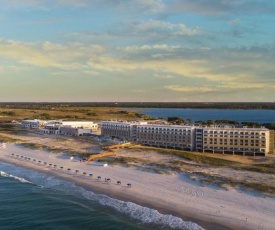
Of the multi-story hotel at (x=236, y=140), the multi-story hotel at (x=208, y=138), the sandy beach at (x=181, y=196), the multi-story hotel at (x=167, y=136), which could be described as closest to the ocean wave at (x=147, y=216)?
the sandy beach at (x=181, y=196)

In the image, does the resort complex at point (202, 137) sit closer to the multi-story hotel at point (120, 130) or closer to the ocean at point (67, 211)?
the multi-story hotel at point (120, 130)

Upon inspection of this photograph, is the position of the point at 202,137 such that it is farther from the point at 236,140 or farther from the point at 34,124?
the point at 34,124

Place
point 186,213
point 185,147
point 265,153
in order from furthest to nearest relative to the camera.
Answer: point 185,147, point 265,153, point 186,213

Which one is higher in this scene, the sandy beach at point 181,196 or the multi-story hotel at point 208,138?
the multi-story hotel at point 208,138

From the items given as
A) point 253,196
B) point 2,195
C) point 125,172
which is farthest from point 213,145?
point 2,195

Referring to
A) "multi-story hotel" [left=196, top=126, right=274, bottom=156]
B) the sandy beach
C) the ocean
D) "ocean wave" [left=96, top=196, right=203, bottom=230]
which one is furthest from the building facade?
"ocean wave" [left=96, top=196, right=203, bottom=230]

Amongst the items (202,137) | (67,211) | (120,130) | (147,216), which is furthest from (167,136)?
(147,216)

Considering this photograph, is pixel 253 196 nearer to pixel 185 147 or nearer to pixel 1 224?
pixel 1 224
